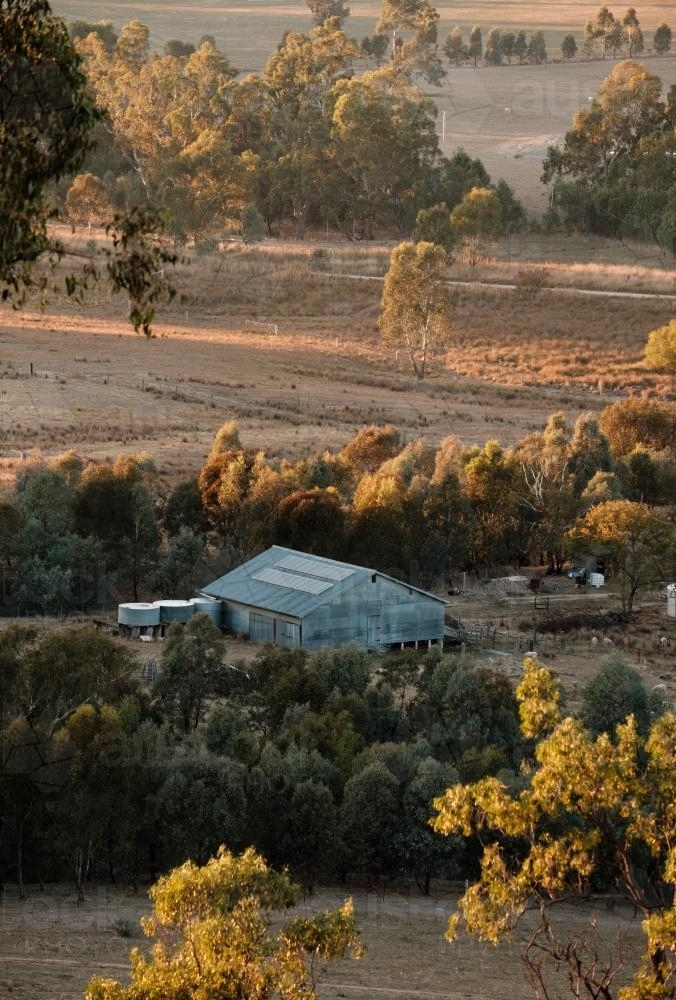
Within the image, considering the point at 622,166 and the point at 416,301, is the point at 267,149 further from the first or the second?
the point at 416,301

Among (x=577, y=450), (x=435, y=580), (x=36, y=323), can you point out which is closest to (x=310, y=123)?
(x=36, y=323)

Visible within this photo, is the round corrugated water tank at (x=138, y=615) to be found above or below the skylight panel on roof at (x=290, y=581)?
below

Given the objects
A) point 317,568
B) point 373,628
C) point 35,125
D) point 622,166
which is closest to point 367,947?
point 35,125

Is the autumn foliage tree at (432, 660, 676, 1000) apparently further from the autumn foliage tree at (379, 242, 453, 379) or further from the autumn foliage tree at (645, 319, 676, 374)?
the autumn foliage tree at (379, 242, 453, 379)

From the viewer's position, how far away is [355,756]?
105ft

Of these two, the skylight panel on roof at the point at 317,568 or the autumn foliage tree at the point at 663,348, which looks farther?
the autumn foliage tree at the point at 663,348

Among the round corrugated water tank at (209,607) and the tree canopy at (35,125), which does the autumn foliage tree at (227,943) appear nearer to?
the tree canopy at (35,125)

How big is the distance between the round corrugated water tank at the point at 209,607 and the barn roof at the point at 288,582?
0.76 ft

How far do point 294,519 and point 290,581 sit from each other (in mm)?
4370

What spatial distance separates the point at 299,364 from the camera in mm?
88000

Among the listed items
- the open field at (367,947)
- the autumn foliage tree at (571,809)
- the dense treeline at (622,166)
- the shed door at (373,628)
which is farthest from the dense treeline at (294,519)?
the dense treeline at (622,166)

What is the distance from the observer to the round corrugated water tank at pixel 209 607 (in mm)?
47719

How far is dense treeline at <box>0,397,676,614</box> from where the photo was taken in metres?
50.3

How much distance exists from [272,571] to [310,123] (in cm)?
7824
